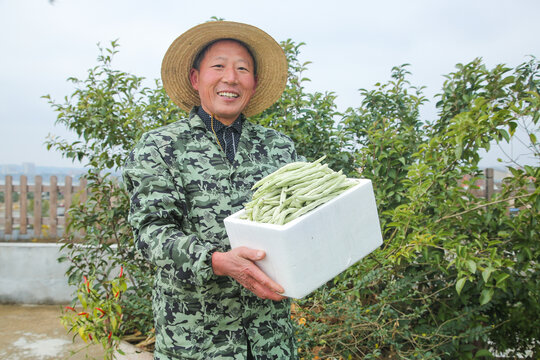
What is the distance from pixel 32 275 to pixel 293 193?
512 cm

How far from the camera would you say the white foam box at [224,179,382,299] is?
1.00 metres

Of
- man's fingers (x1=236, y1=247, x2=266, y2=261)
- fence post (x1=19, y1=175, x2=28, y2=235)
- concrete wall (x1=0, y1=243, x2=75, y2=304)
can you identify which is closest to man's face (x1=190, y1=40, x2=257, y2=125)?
man's fingers (x1=236, y1=247, x2=266, y2=261)

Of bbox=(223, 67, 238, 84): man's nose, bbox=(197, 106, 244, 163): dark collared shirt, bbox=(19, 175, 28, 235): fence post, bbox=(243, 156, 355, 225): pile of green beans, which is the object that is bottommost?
bbox=(19, 175, 28, 235): fence post

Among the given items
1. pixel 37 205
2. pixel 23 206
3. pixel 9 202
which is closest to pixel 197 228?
pixel 37 205

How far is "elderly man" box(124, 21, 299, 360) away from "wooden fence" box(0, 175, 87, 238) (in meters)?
5.67

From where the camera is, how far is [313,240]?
1.04 meters

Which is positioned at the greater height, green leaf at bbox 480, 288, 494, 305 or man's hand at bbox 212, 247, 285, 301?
man's hand at bbox 212, 247, 285, 301

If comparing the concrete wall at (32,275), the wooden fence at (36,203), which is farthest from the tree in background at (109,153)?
the wooden fence at (36,203)

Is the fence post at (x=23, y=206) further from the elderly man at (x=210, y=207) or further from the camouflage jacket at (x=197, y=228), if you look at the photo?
the camouflage jacket at (x=197, y=228)

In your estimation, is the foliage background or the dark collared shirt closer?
the dark collared shirt

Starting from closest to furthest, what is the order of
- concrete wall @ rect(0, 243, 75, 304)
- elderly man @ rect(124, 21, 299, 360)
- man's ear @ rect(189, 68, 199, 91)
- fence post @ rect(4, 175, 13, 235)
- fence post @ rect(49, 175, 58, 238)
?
elderly man @ rect(124, 21, 299, 360)
man's ear @ rect(189, 68, 199, 91)
concrete wall @ rect(0, 243, 75, 304)
fence post @ rect(49, 175, 58, 238)
fence post @ rect(4, 175, 13, 235)

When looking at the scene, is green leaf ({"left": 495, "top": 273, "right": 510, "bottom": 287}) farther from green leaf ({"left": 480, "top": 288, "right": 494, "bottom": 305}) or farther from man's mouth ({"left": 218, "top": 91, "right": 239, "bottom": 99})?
man's mouth ({"left": 218, "top": 91, "right": 239, "bottom": 99})

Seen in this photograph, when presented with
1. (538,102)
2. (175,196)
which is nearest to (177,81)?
(175,196)

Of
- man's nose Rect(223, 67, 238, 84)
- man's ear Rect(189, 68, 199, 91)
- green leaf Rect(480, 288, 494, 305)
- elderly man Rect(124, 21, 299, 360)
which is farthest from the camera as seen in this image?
green leaf Rect(480, 288, 494, 305)
